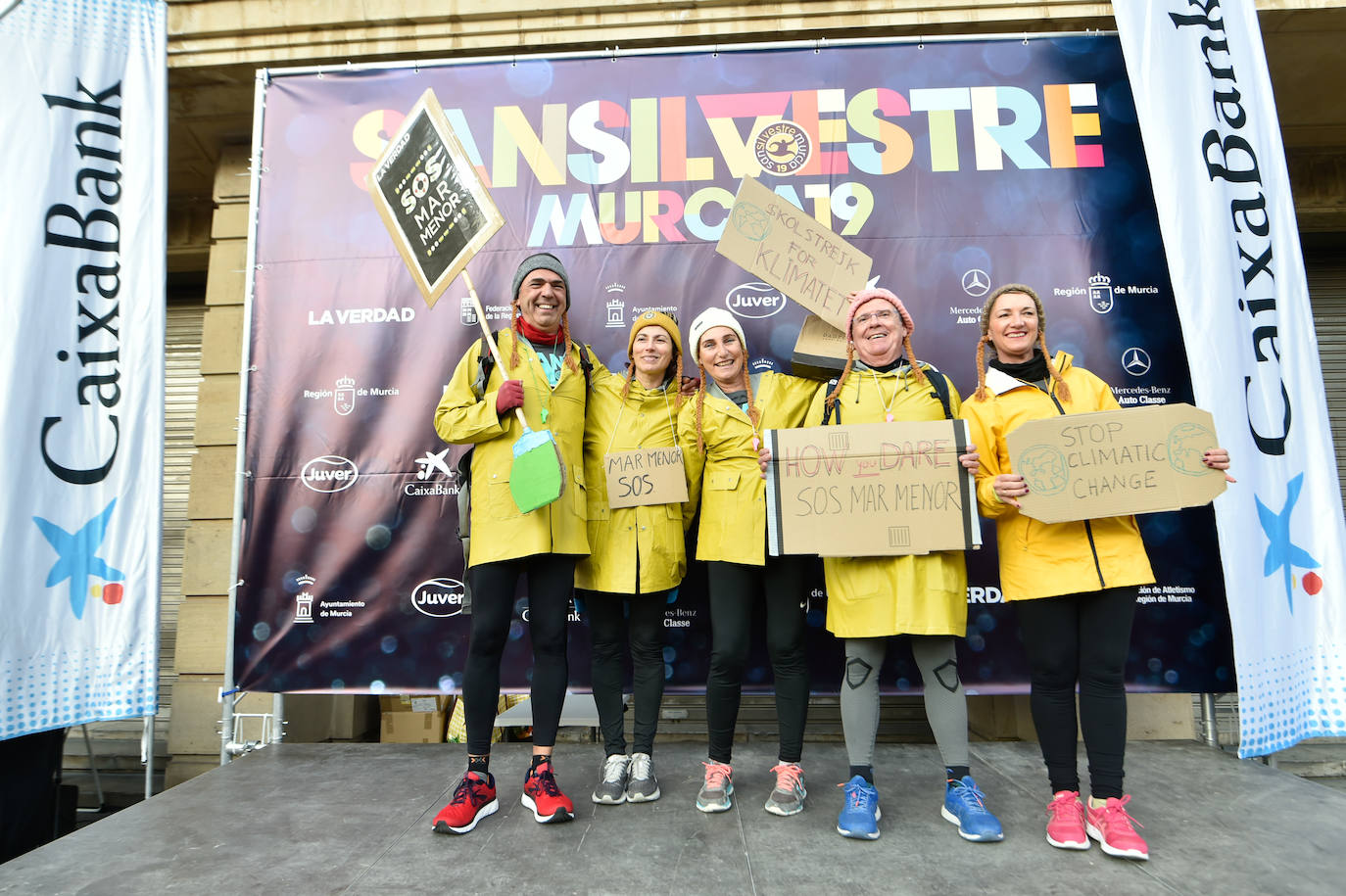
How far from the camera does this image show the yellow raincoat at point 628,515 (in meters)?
2.62

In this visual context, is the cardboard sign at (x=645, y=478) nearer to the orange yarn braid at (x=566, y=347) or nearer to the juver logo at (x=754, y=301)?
the orange yarn braid at (x=566, y=347)

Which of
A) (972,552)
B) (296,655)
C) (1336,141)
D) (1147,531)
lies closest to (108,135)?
(296,655)

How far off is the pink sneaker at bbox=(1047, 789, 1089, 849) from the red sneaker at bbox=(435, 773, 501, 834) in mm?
1774

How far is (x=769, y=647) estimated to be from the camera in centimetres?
258

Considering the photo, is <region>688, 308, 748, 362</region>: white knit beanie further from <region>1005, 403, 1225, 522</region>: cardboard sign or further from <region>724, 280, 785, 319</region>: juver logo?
<region>1005, 403, 1225, 522</region>: cardboard sign

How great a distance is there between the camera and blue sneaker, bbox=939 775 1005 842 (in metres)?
2.23

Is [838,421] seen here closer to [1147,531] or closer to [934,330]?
[934,330]

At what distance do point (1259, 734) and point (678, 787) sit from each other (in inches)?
89.2

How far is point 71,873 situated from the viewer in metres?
2.14

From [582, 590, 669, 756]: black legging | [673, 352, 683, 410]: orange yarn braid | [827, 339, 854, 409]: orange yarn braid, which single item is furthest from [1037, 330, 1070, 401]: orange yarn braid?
[582, 590, 669, 756]: black legging

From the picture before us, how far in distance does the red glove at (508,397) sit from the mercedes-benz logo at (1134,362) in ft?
9.27

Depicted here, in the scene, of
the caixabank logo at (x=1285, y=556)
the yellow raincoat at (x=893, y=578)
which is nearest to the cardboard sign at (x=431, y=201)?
the yellow raincoat at (x=893, y=578)

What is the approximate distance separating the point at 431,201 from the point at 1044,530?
7.94ft

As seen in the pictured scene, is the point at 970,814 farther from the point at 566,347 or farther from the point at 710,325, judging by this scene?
the point at 566,347
